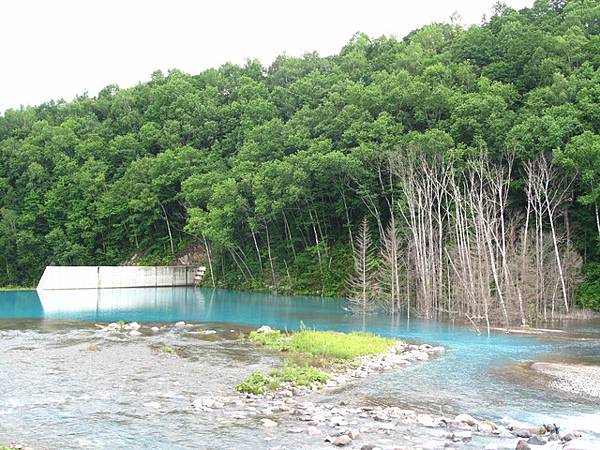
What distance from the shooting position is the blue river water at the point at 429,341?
18984mm

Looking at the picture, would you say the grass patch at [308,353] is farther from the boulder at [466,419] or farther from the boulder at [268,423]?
the boulder at [466,419]

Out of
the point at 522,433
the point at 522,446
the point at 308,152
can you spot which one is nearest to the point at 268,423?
the point at 522,446

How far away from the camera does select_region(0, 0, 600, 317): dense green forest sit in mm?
54375

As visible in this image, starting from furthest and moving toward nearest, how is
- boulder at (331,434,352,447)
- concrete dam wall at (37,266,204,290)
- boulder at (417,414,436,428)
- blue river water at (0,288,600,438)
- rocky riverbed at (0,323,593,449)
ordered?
concrete dam wall at (37,266,204,290) < blue river water at (0,288,600,438) < boulder at (417,414,436,428) < rocky riverbed at (0,323,593,449) < boulder at (331,434,352,447)

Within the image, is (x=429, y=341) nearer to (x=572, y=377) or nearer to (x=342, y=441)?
(x=572, y=377)

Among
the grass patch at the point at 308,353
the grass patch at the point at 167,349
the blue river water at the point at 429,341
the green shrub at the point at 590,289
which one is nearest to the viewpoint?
the blue river water at the point at 429,341

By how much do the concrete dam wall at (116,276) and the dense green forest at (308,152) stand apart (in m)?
4.23

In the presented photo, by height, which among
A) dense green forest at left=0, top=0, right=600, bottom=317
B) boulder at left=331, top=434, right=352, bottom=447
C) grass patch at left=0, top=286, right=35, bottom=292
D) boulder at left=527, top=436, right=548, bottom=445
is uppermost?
dense green forest at left=0, top=0, right=600, bottom=317

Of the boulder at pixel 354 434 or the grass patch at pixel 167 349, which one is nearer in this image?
the boulder at pixel 354 434

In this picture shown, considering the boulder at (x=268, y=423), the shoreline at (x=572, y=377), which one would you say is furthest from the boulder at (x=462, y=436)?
the shoreline at (x=572, y=377)

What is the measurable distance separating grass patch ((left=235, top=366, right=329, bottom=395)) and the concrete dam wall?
5865 cm

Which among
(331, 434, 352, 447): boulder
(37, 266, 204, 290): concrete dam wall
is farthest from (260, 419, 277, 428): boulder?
(37, 266, 204, 290): concrete dam wall

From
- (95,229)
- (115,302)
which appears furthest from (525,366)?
(95,229)

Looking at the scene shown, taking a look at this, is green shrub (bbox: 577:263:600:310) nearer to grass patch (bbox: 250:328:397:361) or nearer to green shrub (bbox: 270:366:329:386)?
grass patch (bbox: 250:328:397:361)
